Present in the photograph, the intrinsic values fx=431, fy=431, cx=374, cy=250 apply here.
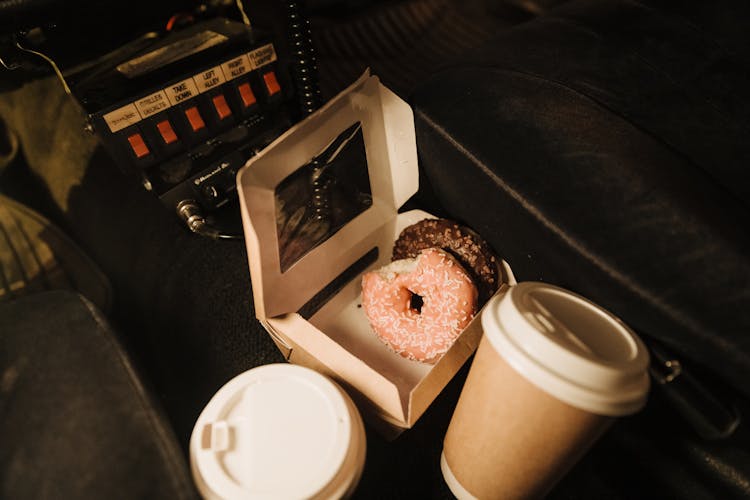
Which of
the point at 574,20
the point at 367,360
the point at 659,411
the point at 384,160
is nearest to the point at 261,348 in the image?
the point at 367,360

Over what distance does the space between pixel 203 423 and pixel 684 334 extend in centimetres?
80

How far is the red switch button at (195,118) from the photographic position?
1086 millimetres

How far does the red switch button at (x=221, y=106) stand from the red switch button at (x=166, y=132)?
129 mm

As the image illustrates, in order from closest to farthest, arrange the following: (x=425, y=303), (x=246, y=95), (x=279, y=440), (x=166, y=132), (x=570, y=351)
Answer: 1. (x=570, y=351)
2. (x=279, y=440)
3. (x=425, y=303)
4. (x=166, y=132)
5. (x=246, y=95)

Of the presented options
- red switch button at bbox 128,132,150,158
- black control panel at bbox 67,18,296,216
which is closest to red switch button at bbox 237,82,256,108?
black control panel at bbox 67,18,296,216

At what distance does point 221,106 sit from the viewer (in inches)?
44.6

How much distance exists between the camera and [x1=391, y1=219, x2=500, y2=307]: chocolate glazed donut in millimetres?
987

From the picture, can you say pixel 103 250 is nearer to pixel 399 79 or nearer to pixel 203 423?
pixel 203 423

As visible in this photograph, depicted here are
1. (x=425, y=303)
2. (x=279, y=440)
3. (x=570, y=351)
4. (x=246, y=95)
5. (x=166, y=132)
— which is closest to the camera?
(x=570, y=351)

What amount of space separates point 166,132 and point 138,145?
7cm

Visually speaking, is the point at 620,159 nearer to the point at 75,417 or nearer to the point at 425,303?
the point at 425,303

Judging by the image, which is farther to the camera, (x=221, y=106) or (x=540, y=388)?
(x=221, y=106)

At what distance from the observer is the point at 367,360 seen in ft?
3.48

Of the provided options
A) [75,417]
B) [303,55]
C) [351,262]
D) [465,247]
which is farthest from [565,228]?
[75,417]
